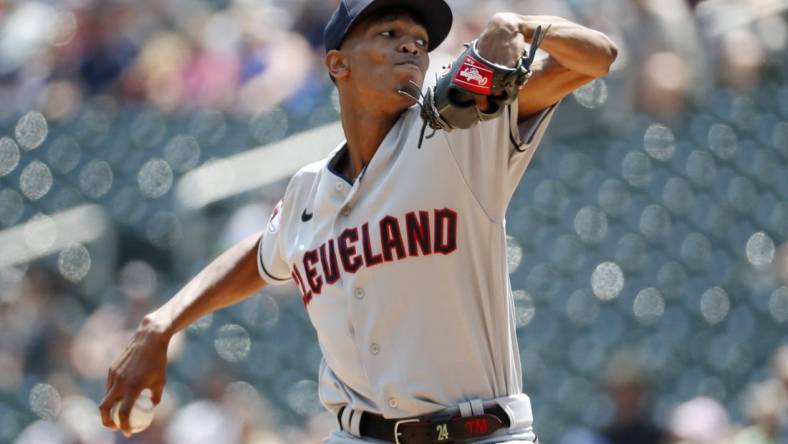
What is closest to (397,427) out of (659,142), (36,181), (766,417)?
(766,417)

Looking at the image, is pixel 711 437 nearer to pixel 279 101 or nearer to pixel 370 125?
pixel 279 101

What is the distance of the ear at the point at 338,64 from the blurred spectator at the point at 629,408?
9.64 ft

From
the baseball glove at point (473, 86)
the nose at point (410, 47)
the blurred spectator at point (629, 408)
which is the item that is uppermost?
the nose at point (410, 47)

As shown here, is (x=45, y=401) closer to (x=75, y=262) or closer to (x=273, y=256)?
(x=75, y=262)

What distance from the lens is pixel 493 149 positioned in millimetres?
3322

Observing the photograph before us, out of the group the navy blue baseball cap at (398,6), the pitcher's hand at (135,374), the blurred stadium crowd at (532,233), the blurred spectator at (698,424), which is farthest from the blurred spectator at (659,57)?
the pitcher's hand at (135,374)

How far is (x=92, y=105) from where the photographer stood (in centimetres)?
741

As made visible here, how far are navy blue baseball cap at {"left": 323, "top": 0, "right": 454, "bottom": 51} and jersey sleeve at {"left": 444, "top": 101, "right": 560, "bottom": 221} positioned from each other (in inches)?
15.2

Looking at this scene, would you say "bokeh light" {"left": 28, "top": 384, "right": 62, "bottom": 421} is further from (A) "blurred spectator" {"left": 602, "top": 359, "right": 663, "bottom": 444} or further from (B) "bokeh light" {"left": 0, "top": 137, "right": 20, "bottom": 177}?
(A) "blurred spectator" {"left": 602, "top": 359, "right": 663, "bottom": 444}

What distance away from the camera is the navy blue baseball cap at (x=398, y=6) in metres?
3.52

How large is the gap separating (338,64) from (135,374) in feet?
3.21

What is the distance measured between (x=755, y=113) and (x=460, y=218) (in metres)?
4.12

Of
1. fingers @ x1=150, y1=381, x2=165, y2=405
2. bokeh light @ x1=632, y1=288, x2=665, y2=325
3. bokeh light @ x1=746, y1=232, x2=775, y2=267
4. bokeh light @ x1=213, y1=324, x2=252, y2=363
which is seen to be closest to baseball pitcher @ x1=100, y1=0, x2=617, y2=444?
fingers @ x1=150, y1=381, x2=165, y2=405

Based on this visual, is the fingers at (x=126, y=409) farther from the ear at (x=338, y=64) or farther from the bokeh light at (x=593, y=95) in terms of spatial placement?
the bokeh light at (x=593, y=95)
